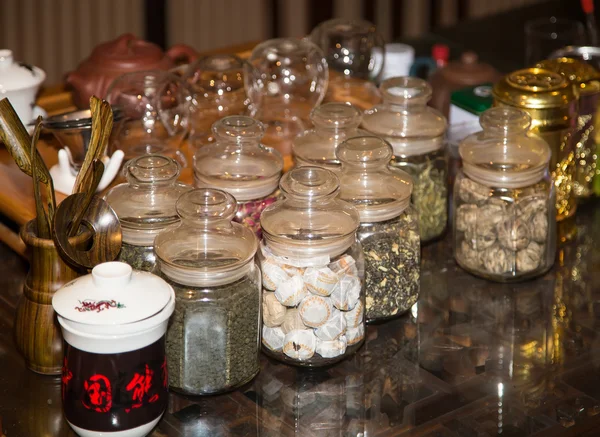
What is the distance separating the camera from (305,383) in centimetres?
122

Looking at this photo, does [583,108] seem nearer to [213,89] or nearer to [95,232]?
[213,89]

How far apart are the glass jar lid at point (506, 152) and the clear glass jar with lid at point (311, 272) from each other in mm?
259

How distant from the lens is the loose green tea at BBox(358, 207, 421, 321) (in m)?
1.29

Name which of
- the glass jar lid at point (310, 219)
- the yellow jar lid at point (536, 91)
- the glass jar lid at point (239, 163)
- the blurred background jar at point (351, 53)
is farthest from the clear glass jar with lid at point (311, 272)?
the blurred background jar at point (351, 53)

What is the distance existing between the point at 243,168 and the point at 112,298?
0.36m

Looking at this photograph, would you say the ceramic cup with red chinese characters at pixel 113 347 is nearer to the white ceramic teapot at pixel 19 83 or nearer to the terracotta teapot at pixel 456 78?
the white ceramic teapot at pixel 19 83

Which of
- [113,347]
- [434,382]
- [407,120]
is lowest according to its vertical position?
[434,382]

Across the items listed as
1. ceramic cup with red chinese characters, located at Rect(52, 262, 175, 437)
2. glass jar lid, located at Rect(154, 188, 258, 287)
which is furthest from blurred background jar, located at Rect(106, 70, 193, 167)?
ceramic cup with red chinese characters, located at Rect(52, 262, 175, 437)

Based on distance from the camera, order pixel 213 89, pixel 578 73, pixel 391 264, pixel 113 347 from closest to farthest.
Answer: pixel 113 347
pixel 391 264
pixel 578 73
pixel 213 89

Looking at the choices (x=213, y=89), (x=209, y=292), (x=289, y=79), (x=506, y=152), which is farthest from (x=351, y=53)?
(x=209, y=292)

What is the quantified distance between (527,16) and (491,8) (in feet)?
4.51

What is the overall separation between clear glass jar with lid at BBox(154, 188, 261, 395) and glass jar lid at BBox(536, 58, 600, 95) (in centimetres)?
67

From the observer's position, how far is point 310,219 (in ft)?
3.94

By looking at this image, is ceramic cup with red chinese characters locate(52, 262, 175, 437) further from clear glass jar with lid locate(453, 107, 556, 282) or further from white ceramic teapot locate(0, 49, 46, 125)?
white ceramic teapot locate(0, 49, 46, 125)
